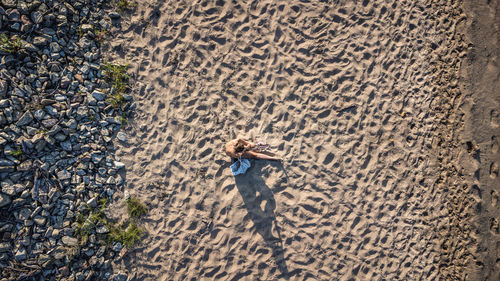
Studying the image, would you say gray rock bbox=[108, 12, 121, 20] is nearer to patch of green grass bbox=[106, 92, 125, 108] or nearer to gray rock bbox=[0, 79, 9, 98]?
patch of green grass bbox=[106, 92, 125, 108]

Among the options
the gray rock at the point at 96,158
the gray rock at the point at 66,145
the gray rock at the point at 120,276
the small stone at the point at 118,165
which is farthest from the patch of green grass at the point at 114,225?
the gray rock at the point at 66,145

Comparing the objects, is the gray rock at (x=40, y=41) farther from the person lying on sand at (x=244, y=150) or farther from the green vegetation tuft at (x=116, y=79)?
the person lying on sand at (x=244, y=150)

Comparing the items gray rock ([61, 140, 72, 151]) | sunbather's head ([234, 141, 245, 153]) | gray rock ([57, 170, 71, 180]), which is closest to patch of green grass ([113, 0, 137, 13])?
gray rock ([61, 140, 72, 151])

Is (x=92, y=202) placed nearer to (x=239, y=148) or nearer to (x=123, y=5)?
(x=239, y=148)

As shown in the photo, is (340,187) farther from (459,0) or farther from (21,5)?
(21,5)

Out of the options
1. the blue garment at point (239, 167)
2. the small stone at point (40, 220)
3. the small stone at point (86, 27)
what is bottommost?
the small stone at point (40, 220)
